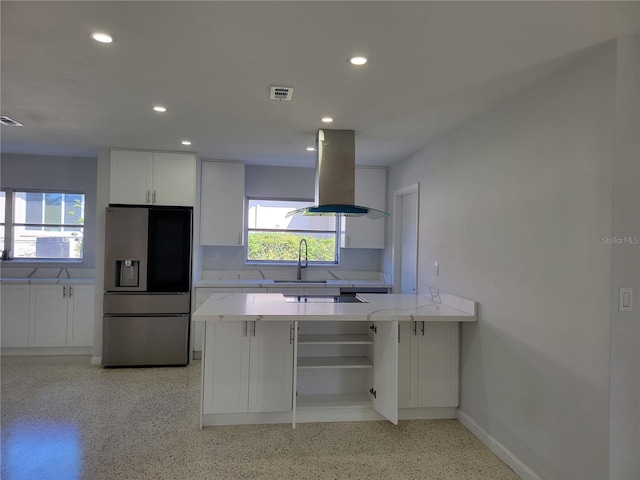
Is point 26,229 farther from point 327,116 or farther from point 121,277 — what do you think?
point 327,116

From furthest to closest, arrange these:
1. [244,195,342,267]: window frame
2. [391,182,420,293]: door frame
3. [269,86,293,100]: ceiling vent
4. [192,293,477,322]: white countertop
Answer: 1. [244,195,342,267]: window frame
2. [391,182,420,293]: door frame
3. [192,293,477,322]: white countertop
4. [269,86,293,100]: ceiling vent

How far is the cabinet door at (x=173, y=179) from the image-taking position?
451 cm

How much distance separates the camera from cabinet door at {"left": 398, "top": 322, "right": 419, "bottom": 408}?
3.19 m

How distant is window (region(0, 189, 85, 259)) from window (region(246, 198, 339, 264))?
2.28 metres

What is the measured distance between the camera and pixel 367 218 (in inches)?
206

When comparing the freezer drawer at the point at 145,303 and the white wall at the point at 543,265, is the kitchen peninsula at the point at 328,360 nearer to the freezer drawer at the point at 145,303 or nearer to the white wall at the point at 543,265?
the white wall at the point at 543,265

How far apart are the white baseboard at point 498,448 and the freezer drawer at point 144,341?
9.87ft

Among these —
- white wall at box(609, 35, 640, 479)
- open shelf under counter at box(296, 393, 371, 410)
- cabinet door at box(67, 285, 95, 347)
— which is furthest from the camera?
cabinet door at box(67, 285, 95, 347)

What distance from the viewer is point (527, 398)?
7.97 ft

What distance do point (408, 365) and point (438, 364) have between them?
10.3 inches

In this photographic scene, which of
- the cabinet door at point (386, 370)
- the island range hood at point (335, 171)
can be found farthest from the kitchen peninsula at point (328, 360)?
the island range hood at point (335, 171)

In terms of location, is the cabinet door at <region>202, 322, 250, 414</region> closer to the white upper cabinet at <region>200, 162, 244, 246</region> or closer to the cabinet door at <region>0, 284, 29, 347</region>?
the white upper cabinet at <region>200, 162, 244, 246</region>

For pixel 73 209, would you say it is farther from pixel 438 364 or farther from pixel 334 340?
pixel 438 364

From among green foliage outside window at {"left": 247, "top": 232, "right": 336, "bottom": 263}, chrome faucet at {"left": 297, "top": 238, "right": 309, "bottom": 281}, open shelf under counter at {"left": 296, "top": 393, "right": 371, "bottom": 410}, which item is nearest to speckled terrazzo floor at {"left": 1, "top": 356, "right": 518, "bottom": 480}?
open shelf under counter at {"left": 296, "top": 393, "right": 371, "bottom": 410}
